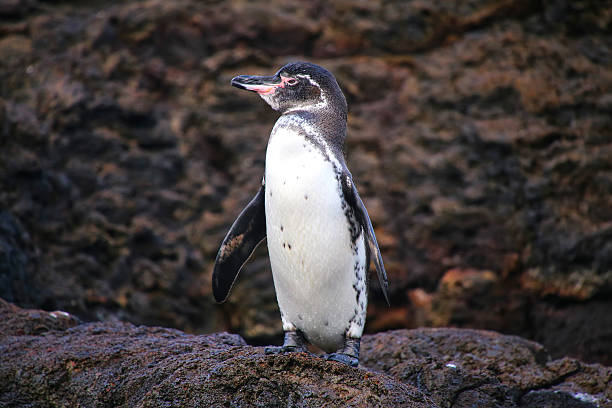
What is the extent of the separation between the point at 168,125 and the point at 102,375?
13.7ft

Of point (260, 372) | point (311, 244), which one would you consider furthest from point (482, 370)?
point (260, 372)

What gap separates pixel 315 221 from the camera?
2.94 meters

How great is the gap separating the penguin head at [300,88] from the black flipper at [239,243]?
1.59 ft

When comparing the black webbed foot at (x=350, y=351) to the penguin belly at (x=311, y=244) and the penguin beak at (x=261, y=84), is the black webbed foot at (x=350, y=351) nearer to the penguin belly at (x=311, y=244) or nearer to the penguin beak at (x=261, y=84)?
the penguin belly at (x=311, y=244)

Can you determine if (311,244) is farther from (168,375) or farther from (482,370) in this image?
(482,370)

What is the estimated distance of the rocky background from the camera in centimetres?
Answer: 567

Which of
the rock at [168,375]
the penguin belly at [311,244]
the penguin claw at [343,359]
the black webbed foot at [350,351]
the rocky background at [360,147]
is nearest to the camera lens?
the rock at [168,375]

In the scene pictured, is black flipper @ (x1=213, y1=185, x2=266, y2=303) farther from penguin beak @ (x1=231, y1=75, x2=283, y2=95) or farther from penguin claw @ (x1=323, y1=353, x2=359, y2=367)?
penguin claw @ (x1=323, y1=353, x2=359, y2=367)

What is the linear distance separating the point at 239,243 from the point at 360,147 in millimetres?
3408

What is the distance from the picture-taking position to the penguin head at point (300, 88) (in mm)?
3248

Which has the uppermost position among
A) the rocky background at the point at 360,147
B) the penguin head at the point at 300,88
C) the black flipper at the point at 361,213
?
the penguin head at the point at 300,88

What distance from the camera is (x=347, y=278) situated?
3043mm

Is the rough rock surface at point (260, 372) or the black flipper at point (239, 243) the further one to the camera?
the black flipper at point (239, 243)

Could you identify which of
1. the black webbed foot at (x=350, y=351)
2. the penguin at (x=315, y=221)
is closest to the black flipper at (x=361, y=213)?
the penguin at (x=315, y=221)
